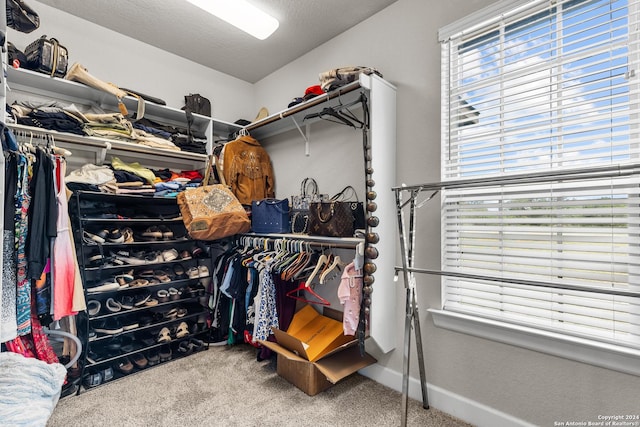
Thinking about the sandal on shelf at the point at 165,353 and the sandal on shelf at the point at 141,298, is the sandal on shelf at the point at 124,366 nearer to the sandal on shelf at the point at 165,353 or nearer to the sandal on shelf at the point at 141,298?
the sandal on shelf at the point at 165,353

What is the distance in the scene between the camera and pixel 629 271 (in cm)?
131

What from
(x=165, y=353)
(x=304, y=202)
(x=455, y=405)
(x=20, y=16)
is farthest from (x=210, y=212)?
(x=455, y=405)

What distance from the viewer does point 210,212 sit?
235 centimetres

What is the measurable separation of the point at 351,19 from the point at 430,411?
2711 millimetres

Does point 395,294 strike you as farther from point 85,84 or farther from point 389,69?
point 85,84

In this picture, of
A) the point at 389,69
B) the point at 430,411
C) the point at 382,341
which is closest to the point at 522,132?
the point at 389,69

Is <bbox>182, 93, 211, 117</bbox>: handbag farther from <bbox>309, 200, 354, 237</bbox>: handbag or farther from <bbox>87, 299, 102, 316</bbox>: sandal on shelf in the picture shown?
<bbox>87, 299, 102, 316</bbox>: sandal on shelf

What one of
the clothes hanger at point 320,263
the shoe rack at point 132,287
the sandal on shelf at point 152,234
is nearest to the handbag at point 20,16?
the shoe rack at point 132,287

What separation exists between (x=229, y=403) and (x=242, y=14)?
97.7 inches

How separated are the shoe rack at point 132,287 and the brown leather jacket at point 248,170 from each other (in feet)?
1.76

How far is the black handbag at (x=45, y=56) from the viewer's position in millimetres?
1987

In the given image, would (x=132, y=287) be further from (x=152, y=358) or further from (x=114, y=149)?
(x=114, y=149)

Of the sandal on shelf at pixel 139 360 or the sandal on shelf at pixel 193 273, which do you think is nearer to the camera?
the sandal on shelf at pixel 139 360

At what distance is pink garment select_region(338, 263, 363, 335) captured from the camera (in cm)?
187
